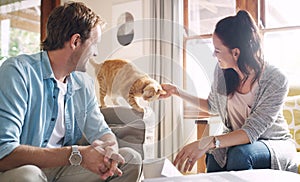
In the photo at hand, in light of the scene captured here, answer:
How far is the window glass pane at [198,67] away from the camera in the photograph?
126 cm

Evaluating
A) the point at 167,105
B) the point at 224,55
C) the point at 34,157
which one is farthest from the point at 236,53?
the point at 34,157

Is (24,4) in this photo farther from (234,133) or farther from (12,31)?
(234,133)

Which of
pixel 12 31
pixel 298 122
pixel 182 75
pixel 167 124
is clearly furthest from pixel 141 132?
pixel 12 31

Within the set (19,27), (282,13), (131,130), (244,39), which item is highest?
(19,27)

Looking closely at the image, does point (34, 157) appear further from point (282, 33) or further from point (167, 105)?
point (282, 33)

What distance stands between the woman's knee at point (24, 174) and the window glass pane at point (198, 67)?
547mm

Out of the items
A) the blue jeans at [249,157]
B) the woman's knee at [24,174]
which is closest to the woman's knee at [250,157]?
the blue jeans at [249,157]

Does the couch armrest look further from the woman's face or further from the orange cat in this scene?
the woman's face

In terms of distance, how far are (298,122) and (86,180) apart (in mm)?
1191

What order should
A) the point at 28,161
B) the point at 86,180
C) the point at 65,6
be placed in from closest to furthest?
the point at 28,161, the point at 86,180, the point at 65,6

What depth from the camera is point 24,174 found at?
975 millimetres

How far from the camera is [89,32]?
1280 mm

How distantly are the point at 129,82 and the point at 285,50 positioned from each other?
5.82 ft

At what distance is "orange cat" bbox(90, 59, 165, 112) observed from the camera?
1167 mm
